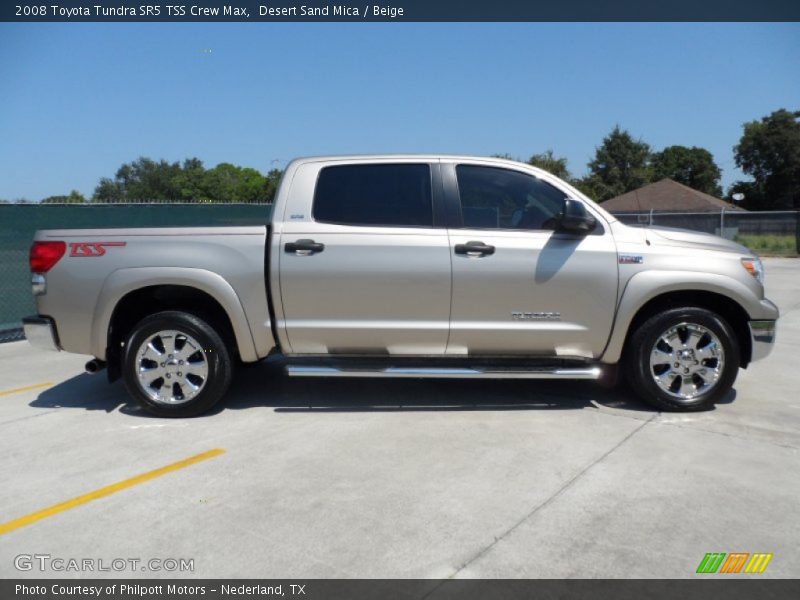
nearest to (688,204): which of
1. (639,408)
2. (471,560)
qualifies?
(639,408)

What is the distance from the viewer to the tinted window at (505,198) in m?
5.15

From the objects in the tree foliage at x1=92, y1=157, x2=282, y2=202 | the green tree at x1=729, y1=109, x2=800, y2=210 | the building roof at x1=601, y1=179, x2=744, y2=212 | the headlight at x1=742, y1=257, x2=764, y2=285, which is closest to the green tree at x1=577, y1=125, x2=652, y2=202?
the building roof at x1=601, y1=179, x2=744, y2=212

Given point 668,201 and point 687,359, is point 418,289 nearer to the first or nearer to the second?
point 687,359

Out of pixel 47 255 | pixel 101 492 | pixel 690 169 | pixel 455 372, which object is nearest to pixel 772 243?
pixel 455 372

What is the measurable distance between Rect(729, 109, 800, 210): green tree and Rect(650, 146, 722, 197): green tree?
9274mm

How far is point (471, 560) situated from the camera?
10.0 ft

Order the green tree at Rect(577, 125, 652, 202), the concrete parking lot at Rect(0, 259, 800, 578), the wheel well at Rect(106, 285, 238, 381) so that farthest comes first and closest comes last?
1. the green tree at Rect(577, 125, 652, 202)
2. the wheel well at Rect(106, 285, 238, 381)
3. the concrete parking lot at Rect(0, 259, 800, 578)

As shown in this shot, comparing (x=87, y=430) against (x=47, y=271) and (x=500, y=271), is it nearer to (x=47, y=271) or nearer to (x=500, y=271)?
(x=47, y=271)

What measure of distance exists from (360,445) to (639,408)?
2.36 m

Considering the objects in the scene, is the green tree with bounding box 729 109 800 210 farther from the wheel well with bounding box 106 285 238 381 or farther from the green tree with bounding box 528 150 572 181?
the wheel well with bounding box 106 285 238 381

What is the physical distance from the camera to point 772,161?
187 ft

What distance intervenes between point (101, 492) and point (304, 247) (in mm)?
2170

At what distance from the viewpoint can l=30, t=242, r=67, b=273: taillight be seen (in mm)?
5078

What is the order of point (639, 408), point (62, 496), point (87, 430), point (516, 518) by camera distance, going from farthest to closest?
point (639, 408), point (87, 430), point (62, 496), point (516, 518)
